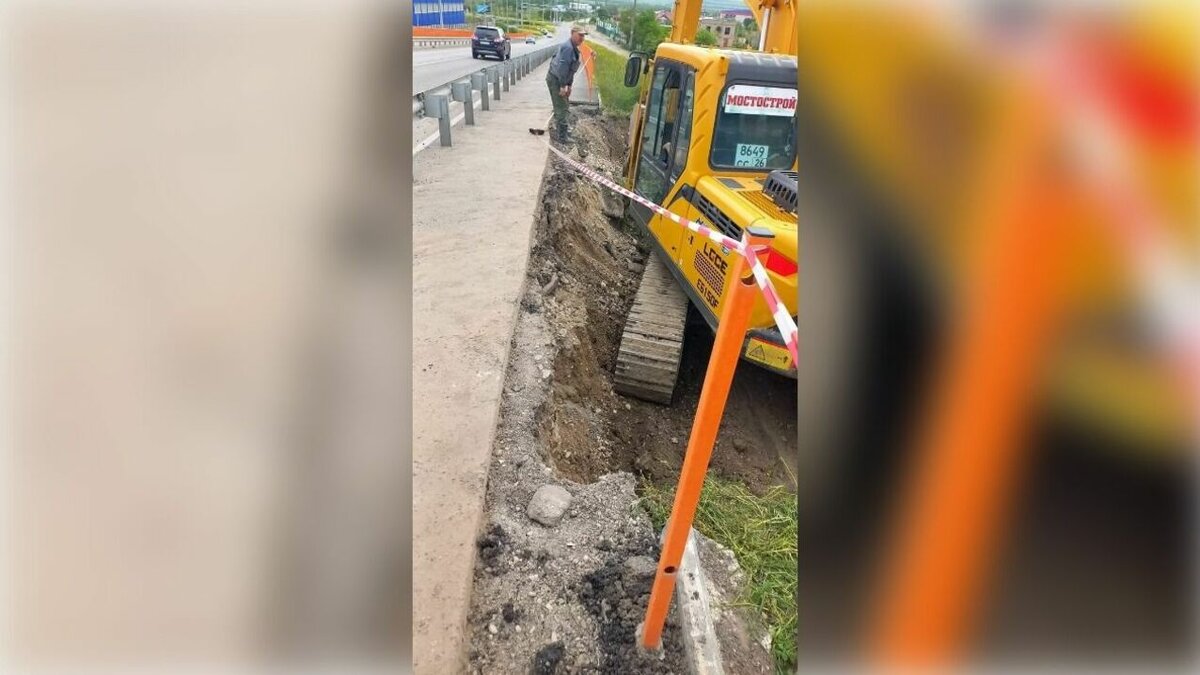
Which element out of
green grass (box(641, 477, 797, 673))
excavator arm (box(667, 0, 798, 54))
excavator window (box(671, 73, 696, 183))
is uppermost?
excavator arm (box(667, 0, 798, 54))

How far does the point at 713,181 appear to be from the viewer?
551 cm

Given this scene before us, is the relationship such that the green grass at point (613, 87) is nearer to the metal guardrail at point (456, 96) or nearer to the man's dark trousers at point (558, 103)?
the man's dark trousers at point (558, 103)

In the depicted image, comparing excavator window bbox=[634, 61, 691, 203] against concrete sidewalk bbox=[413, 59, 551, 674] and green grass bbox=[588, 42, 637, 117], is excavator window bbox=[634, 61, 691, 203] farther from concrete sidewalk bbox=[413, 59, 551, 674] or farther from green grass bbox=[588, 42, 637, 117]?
green grass bbox=[588, 42, 637, 117]

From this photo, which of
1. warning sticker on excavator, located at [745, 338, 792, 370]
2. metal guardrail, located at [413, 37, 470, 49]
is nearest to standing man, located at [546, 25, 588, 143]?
warning sticker on excavator, located at [745, 338, 792, 370]

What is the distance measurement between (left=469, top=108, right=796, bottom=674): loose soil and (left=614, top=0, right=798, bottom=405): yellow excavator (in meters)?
0.56

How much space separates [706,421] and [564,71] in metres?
10.8

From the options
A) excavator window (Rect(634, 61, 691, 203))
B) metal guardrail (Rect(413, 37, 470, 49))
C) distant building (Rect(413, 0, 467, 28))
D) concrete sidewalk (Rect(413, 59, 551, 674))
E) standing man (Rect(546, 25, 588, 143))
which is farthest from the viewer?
metal guardrail (Rect(413, 37, 470, 49))

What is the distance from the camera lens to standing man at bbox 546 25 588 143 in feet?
37.1

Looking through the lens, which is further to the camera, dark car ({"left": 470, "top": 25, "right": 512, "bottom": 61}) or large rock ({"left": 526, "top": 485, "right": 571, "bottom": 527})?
dark car ({"left": 470, "top": 25, "right": 512, "bottom": 61})
